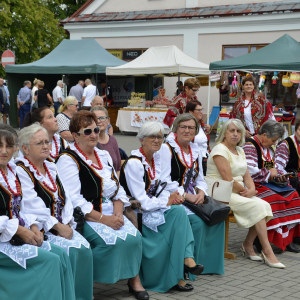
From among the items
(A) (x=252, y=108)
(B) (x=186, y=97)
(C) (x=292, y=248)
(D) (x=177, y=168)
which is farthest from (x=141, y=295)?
(A) (x=252, y=108)

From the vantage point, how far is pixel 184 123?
5184 millimetres

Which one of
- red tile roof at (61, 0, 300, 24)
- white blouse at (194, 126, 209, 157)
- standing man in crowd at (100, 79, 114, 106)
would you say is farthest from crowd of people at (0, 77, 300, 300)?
red tile roof at (61, 0, 300, 24)

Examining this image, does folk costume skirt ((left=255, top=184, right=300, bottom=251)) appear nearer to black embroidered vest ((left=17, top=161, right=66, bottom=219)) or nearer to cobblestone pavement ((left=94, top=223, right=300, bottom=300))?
cobblestone pavement ((left=94, top=223, right=300, bottom=300))

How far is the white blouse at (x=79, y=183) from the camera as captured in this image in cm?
416

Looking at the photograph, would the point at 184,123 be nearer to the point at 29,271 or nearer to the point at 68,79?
the point at 29,271

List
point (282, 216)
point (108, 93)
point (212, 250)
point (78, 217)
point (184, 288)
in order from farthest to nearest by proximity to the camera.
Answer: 1. point (108, 93)
2. point (282, 216)
3. point (212, 250)
4. point (184, 288)
5. point (78, 217)

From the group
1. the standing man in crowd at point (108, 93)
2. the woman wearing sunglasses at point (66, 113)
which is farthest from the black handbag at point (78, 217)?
the standing man in crowd at point (108, 93)

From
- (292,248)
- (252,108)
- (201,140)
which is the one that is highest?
(252,108)

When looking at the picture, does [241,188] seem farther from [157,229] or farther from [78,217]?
[78,217]

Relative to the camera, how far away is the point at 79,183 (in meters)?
4.21

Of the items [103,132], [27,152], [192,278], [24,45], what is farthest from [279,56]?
[24,45]

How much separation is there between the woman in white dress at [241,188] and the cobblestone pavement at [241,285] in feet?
0.54

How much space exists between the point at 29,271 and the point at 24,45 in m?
27.0

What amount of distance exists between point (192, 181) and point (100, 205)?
126cm
